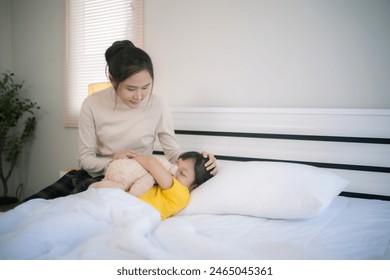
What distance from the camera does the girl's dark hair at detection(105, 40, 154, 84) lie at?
1341 mm

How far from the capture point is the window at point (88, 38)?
8.19ft

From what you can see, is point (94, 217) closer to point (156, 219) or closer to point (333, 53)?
point (156, 219)

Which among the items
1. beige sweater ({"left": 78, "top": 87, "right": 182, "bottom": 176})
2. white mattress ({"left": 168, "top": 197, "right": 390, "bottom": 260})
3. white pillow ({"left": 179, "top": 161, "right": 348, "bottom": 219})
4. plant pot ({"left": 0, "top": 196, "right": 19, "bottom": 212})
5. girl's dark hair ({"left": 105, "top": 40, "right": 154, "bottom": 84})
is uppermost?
girl's dark hair ({"left": 105, "top": 40, "right": 154, "bottom": 84})

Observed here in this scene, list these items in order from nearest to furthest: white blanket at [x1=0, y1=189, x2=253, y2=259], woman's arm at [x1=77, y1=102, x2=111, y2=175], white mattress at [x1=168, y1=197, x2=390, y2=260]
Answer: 1. white blanket at [x1=0, y1=189, x2=253, y2=259]
2. white mattress at [x1=168, y1=197, x2=390, y2=260]
3. woman's arm at [x1=77, y1=102, x2=111, y2=175]

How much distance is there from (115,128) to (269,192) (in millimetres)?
832

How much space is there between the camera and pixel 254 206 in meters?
1.22

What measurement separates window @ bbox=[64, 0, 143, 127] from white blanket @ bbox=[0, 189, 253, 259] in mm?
1770

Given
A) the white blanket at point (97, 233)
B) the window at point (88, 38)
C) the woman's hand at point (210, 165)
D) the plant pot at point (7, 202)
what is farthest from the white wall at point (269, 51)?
the white blanket at point (97, 233)

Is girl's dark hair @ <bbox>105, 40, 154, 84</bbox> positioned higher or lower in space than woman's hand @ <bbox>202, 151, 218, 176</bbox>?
higher

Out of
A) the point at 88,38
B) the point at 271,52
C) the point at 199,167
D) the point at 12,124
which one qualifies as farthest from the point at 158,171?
the point at 12,124

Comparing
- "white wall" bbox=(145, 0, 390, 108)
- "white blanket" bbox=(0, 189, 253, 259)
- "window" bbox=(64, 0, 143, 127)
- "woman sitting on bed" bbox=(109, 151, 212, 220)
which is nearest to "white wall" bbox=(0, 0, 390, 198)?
"white wall" bbox=(145, 0, 390, 108)

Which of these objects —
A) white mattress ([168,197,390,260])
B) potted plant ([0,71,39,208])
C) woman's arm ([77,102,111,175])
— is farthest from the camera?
potted plant ([0,71,39,208])

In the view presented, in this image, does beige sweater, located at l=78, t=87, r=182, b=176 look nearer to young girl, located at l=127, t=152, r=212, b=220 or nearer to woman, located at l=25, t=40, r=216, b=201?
woman, located at l=25, t=40, r=216, b=201

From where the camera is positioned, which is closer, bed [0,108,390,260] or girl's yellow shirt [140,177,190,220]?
bed [0,108,390,260]
